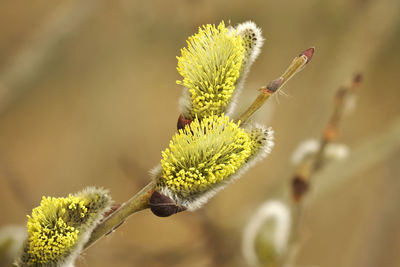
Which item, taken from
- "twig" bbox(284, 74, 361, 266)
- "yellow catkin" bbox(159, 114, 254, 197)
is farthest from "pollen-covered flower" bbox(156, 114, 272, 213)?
"twig" bbox(284, 74, 361, 266)

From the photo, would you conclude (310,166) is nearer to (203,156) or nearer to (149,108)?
(203,156)

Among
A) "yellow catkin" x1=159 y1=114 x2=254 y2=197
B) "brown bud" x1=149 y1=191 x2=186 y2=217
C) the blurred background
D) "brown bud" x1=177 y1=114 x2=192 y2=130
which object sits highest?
the blurred background

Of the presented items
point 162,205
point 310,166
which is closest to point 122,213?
point 162,205

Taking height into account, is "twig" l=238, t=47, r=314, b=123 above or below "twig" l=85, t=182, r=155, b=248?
Answer: above

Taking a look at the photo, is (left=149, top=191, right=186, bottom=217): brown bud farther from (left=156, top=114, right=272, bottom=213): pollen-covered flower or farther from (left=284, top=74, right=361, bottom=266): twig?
(left=284, top=74, right=361, bottom=266): twig

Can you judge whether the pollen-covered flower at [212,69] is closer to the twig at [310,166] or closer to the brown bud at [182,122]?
the brown bud at [182,122]

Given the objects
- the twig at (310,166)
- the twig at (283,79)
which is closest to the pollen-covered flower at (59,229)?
the twig at (283,79)

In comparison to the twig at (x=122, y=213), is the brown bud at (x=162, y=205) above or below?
below
